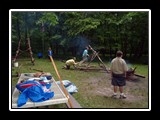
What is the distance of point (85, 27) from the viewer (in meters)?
3.93

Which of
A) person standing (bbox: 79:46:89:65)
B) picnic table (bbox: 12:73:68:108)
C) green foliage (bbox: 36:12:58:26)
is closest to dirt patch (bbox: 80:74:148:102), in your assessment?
person standing (bbox: 79:46:89:65)

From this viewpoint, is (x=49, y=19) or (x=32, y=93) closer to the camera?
(x=32, y=93)

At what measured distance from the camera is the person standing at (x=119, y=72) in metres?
3.88

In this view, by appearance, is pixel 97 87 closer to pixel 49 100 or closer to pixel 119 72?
pixel 119 72

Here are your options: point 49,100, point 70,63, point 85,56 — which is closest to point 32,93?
point 49,100

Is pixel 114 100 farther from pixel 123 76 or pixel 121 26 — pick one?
pixel 121 26

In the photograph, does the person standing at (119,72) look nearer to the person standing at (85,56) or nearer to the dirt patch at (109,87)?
the dirt patch at (109,87)

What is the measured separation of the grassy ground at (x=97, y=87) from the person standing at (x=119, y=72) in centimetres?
9

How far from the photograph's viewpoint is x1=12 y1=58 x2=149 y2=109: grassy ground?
12.3 ft

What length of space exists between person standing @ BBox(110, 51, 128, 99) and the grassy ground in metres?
0.09

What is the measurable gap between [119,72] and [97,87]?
0.50 metres

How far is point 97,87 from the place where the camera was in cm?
401
